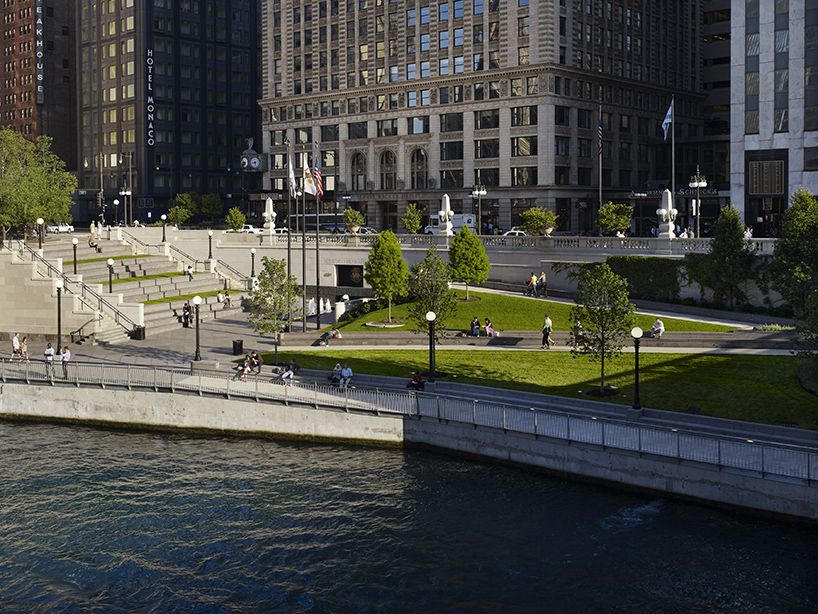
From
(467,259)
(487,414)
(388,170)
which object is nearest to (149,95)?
(388,170)

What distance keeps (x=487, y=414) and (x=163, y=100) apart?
370 ft

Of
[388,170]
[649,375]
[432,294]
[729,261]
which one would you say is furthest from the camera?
[388,170]

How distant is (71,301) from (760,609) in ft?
146

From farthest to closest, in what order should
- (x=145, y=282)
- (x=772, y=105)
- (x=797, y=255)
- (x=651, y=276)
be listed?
(x=772, y=105)
(x=145, y=282)
(x=651, y=276)
(x=797, y=255)

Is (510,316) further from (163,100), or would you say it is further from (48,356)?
(163,100)

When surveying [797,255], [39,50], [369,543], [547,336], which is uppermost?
[39,50]

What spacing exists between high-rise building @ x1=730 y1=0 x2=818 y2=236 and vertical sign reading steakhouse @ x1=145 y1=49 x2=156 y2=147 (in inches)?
3488

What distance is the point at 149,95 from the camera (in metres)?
134

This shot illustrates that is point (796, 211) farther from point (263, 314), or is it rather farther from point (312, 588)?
point (312, 588)

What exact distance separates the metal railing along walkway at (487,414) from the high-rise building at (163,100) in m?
90.7

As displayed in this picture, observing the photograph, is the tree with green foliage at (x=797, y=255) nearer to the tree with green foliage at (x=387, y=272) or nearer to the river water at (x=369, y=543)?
the river water at (x=369, y=543)

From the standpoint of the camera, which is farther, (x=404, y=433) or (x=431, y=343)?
(x=431, y=343)

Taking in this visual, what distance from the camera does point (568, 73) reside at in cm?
9719

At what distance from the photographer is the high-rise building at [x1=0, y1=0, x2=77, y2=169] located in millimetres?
152500
